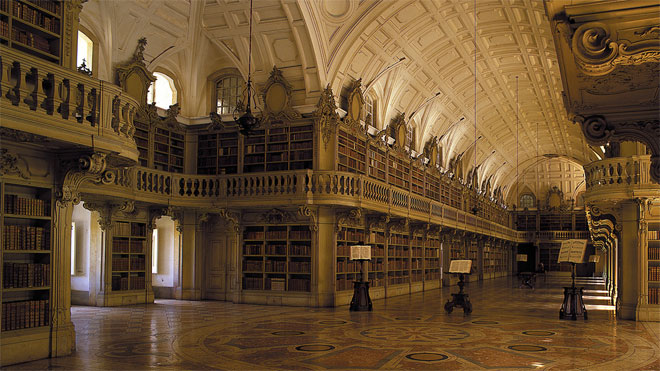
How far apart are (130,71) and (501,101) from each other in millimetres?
17467

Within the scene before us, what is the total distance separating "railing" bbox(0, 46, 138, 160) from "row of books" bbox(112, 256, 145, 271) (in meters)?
8.05

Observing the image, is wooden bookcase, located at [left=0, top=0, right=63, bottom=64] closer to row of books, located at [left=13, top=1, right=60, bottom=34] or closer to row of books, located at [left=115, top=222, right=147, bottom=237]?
row of books, located at [left=13, top=1, right=60, bottom=34]

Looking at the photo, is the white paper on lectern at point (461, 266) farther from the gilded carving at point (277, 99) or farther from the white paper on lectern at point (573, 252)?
the gilded carving at point (277, 99)

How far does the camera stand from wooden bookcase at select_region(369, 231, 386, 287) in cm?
1950

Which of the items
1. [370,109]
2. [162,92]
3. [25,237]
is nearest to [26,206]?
[25,237]

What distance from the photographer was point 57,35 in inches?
332

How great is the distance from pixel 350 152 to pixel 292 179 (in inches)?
107

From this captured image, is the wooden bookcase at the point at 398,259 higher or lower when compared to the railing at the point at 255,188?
lower

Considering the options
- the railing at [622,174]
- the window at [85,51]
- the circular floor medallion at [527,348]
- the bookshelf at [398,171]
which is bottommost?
the circular floor medallion at [527,348]

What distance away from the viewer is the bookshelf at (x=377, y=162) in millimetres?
19734

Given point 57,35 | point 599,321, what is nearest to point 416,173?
point 599,321

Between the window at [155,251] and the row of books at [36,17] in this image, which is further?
the window at [155,251]

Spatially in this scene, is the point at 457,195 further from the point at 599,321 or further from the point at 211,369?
the point at 211,369

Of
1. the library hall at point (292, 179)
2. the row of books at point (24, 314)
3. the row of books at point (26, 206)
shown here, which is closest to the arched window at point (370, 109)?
the library hall at point (292, 179)
